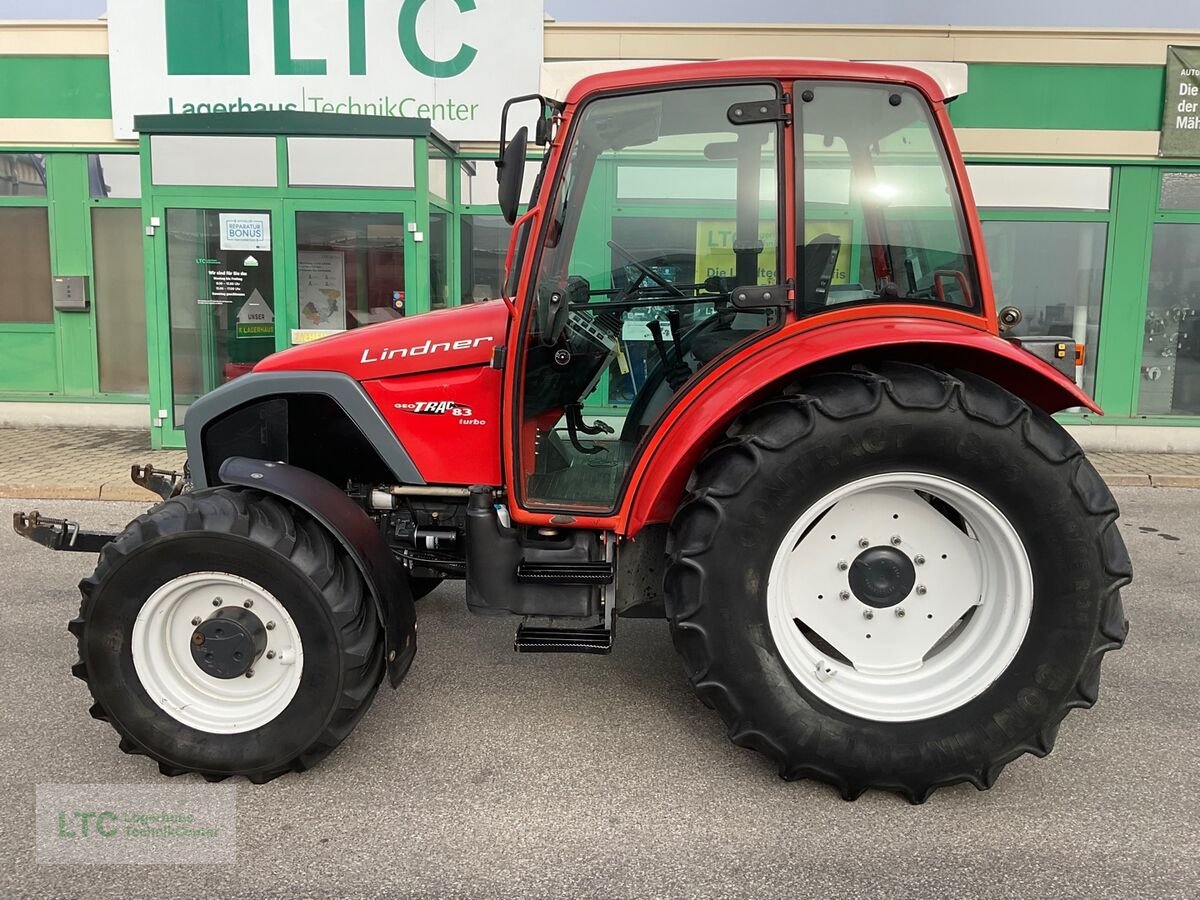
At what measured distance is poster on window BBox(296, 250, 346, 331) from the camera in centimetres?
880

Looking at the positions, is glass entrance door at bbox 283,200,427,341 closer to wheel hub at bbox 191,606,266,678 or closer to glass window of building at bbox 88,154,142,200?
glass window of building at bbox 88,154,142,200

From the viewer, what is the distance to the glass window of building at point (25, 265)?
32.9ft

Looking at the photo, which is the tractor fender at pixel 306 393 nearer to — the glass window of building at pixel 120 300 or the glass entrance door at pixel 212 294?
the glass entrance door at pixel 212 294

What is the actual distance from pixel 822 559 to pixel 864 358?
68 centimetres

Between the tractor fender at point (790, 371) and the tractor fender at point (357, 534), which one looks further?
the tractor fender at point (357, 534)

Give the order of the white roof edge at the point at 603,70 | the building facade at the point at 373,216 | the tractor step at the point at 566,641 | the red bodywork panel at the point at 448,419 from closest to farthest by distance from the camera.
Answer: the white roof edge at the point at 603,70 < the tractor step at the point at 566,641 < the red bodywork panel at the point at 448,419 < the building facade at the point at 373,216

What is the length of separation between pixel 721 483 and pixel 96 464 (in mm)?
7267

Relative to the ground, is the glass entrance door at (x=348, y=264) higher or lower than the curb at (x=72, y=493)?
higher

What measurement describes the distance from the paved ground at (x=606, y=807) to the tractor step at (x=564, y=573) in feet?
2.07

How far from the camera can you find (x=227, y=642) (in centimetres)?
296

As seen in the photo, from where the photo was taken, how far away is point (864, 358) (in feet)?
9.75

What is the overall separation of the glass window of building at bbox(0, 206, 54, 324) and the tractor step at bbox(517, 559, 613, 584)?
30.7 ft

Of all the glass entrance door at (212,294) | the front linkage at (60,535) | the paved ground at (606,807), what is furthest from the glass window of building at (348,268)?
the front linkage at (60,535)

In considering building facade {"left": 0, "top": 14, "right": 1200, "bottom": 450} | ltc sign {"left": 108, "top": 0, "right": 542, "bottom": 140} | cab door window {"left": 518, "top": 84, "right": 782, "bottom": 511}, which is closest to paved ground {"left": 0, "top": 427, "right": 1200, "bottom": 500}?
building facade {"left": 0, "top": 14, "right": 1200, "bottom": 450}
